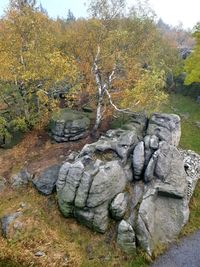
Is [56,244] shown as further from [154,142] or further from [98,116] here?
[98,116]

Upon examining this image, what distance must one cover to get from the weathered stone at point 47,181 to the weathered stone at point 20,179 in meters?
1.01

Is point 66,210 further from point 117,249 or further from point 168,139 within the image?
point 168,139

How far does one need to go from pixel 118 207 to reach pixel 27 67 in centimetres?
1736

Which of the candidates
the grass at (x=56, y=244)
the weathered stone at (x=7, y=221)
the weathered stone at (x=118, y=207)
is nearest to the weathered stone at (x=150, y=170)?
the weathered stone at (x=118, y=207)

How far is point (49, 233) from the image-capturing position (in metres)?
25.9

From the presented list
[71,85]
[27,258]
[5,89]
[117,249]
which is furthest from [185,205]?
[5,89]

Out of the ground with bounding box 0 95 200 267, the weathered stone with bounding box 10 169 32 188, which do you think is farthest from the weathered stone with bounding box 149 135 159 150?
the weathered stone with bounding box 10 169 32 188

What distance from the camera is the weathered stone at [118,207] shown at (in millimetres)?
25984

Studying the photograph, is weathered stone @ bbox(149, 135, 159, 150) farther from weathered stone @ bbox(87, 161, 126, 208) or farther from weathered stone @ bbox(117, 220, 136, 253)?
weathered stone @ bbox(117, 220, 136, 253)

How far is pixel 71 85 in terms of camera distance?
35625mm

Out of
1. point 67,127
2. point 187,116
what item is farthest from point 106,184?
point 187,116

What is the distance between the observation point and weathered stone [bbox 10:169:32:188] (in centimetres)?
3006

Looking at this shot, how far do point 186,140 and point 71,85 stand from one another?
16.2 meters

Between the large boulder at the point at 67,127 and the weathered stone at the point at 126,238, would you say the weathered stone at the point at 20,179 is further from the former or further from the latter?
the weathered stone at the point at 126,238
